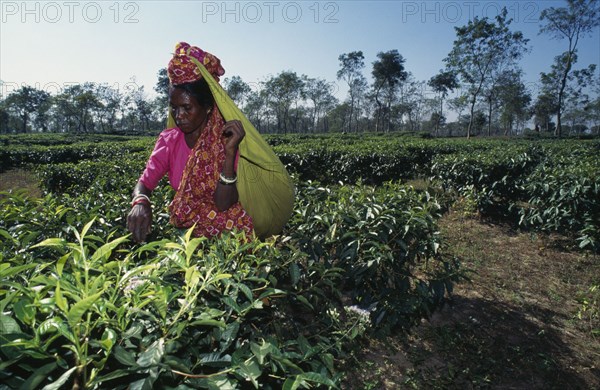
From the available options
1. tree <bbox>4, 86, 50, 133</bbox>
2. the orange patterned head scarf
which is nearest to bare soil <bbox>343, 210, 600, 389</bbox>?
the orange patterned head scarf

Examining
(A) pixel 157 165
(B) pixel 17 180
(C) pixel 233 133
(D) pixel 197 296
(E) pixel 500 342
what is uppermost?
(C) pixel 233 133

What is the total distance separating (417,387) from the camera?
2.52 metres

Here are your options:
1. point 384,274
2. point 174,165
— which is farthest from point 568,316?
point 174,165

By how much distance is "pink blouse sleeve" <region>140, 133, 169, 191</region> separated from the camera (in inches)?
80.7

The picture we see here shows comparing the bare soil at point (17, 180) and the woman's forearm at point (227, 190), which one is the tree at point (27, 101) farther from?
the woman's forearm at point (227, 190)

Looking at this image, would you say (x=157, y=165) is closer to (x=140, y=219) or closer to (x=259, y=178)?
(x=140, y=219)

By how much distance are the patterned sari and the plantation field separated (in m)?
0.30

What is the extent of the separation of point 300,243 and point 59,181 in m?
7.13

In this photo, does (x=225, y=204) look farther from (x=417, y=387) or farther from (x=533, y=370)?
(x=533, y=370)

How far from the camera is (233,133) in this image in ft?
5.74

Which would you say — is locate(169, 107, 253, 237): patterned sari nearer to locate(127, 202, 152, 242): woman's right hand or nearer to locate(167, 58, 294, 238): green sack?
locate(167, 58, 294, 238): green sack

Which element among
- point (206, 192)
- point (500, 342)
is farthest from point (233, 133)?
point (500, 342)

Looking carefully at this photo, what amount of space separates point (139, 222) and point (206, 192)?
0.41 m

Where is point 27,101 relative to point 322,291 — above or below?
above
